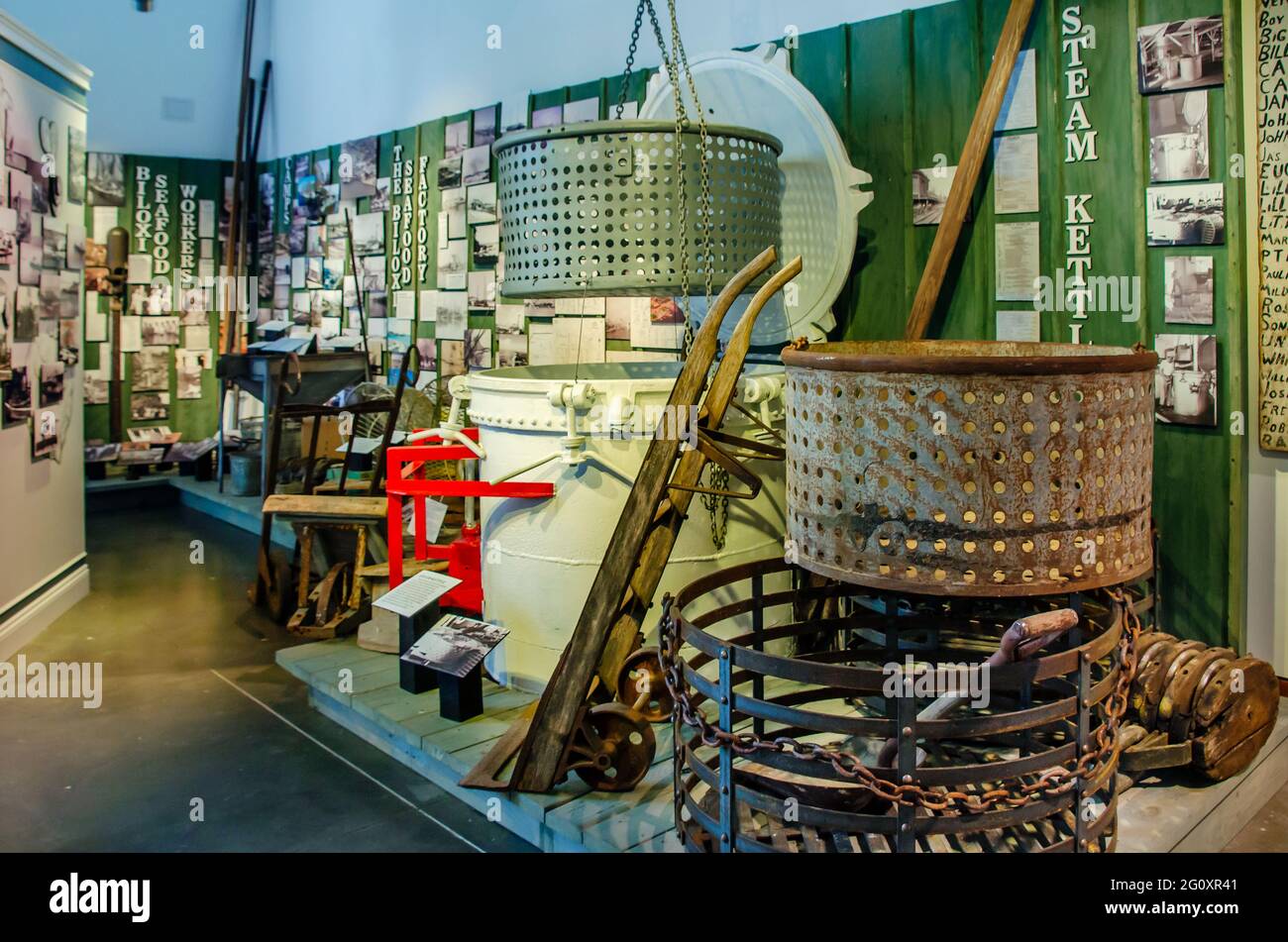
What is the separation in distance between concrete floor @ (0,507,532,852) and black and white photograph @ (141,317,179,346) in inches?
183

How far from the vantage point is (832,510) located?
249cm

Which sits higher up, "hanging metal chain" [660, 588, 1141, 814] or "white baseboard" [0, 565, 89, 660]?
"hanging metal chain" [660, 588, 1141, 814]

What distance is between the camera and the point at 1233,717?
3342 mm

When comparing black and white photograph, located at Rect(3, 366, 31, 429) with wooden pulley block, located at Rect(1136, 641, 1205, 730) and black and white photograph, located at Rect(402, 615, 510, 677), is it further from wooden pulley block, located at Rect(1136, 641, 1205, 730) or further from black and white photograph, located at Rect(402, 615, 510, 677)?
wooden pulley block, located at Rect(1136, 641, 1205, 730)

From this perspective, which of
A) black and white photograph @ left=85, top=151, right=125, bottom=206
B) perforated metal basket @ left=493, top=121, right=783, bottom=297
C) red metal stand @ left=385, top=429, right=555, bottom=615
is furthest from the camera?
black and white photograph @ left=85, top=151, right=125, bottom=206

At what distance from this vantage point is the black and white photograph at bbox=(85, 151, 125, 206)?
1018 centimetres

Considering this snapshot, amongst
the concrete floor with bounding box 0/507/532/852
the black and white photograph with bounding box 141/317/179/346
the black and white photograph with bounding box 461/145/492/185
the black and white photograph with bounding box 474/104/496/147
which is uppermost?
the black and white photograph with bounding box 474/104/496/147

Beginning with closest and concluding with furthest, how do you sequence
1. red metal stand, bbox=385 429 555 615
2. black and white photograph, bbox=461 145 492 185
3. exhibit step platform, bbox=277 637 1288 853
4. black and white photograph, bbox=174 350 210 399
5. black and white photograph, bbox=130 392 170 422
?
exhibit step platform, bbox=277 637 1288 853, red metal stand, bbox=385 429 555 615, black and white photograph, bbox=461 145 492 185, black and white photograph, bbox=130 392 170 422, black and white photograph, bbox=174 350 210 399

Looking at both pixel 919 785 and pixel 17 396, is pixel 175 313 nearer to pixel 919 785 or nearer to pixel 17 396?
pixel 17 396

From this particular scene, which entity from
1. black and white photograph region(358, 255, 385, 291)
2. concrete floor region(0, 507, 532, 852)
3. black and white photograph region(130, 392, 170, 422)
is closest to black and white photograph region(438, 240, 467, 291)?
black and white photograph region(358, 255, 385, 291)

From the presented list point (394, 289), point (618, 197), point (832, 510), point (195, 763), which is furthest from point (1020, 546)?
point (394, 289)

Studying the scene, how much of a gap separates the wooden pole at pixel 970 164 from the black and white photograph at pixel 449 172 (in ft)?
13.5
